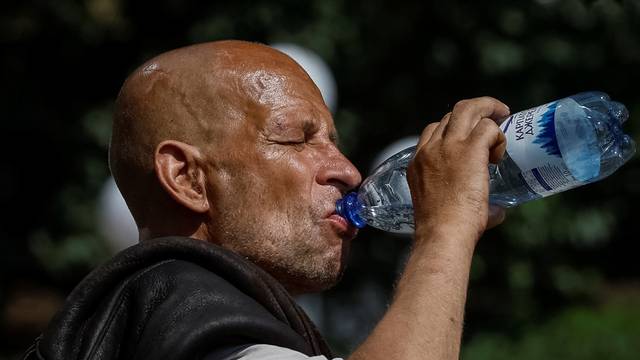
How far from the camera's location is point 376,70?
869cm

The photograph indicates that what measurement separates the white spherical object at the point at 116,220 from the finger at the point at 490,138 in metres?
2.54

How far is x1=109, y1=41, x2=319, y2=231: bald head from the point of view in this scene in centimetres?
321

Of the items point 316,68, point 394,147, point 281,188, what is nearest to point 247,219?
point 281,188

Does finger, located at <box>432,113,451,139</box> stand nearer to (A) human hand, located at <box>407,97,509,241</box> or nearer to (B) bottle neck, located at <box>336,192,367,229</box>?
(A) human hand, located at <box>407,97,509,241</box>

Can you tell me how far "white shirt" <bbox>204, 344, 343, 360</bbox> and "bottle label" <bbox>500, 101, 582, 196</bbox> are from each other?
0.66 meters

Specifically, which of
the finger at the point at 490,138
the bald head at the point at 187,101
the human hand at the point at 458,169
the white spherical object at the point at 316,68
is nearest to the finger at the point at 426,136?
the human hand at the point at 458,169

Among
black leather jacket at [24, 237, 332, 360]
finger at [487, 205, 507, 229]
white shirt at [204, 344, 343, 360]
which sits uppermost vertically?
black leather jacket at [24, 237, 332, 360]

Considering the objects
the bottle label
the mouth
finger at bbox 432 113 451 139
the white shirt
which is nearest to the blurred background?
the mouth

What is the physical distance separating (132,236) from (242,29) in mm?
2624

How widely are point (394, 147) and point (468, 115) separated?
5.16 m

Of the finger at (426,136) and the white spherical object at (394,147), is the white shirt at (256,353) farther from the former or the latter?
the white spherical object at (394,147)

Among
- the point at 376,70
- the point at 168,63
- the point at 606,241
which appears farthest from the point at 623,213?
the point at 168,63

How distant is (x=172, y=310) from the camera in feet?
8.67

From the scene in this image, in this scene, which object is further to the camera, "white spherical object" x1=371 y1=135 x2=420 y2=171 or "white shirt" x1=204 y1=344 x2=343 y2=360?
"white spherical object" x1=371 y1=135 x2=420 y2=171
